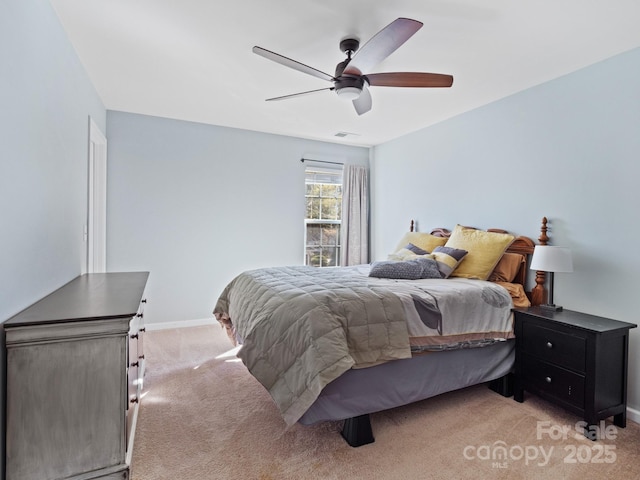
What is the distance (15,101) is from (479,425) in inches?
120

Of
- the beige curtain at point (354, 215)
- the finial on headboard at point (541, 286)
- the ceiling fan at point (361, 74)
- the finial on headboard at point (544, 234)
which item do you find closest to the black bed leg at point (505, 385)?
the finial on headboard at point (541, 286)

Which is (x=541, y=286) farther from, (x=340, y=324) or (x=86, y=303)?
(x=86, y=303)

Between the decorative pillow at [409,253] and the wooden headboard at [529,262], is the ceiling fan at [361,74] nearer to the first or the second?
the wooden headboard at [529,262]

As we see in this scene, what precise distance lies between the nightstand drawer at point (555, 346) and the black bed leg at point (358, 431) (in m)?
1.36

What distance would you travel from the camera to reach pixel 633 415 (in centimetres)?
234

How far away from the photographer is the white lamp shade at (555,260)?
8.17 feet

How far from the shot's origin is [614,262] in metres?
2.47

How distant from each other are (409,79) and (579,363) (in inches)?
84.3

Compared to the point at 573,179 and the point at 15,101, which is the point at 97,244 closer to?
the point at 15,101

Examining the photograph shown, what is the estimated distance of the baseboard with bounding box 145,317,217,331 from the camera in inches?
163

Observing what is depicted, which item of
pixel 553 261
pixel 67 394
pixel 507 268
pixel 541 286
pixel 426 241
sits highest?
pixel 426 241

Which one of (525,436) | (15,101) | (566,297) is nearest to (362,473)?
(525,436)

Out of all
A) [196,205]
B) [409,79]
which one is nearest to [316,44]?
[409,79]

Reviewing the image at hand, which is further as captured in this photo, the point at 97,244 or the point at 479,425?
the point at 97,244
